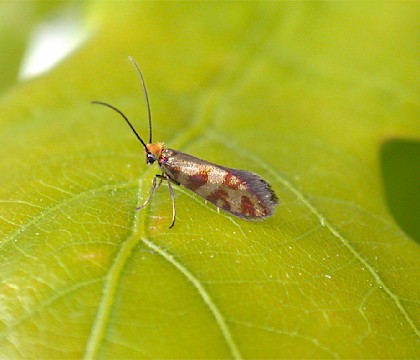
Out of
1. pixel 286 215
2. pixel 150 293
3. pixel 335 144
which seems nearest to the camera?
pixel 150 293

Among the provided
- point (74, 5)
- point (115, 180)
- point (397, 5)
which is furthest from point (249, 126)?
point (74, 5)

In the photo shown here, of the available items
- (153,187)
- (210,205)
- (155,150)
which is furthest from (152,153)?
(210,205)

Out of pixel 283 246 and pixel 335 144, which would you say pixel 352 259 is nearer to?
pixel 283 246

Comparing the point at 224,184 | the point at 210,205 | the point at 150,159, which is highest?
the point at 150,159

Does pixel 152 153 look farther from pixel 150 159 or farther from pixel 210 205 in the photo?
pixel 210 205

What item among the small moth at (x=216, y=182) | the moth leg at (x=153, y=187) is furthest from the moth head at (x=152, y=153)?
the moth leg at (x=153, y=187)

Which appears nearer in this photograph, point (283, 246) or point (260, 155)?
point (283, 246)
